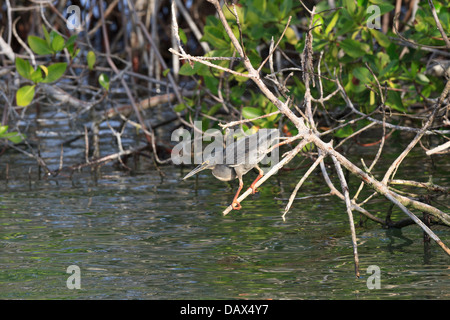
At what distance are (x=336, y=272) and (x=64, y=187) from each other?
2.95 metres

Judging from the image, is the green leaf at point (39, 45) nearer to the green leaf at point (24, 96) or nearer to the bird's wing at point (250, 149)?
the green leaf at point (24, 96)

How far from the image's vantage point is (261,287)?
11.3ft

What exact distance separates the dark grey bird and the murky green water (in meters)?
0.45

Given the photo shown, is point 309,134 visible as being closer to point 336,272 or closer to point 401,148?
point 336,272

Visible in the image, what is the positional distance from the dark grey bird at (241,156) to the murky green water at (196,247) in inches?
17.6

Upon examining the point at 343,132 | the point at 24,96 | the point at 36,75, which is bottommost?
the point at 343,132

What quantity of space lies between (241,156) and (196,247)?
0.77 m

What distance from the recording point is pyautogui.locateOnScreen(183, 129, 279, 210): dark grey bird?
3.60 metres

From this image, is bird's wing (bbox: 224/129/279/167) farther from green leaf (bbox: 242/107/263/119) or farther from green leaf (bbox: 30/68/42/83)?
green leaf (bbox: 30/68/42/83)

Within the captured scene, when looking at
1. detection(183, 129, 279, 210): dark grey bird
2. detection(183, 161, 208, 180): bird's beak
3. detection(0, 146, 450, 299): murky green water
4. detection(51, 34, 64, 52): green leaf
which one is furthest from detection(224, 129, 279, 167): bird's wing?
detection(51, 34, 64, 52): green leaf

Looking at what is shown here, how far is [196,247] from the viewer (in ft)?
13.7

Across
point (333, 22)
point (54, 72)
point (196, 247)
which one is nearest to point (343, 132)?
point (333, 22)

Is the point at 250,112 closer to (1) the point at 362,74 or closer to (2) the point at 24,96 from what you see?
(1) the point at 362,74
